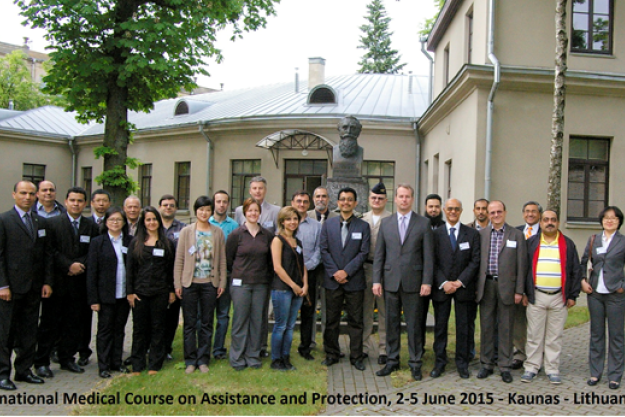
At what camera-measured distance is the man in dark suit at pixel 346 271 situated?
6176 mm

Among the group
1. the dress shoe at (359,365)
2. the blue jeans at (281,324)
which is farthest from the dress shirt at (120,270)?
the dress shoe at (359,365)

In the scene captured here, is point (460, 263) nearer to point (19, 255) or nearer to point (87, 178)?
point (19, 255)

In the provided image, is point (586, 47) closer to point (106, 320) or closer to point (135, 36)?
point (135, 36)

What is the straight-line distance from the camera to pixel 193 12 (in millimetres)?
11984

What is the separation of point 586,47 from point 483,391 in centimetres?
951

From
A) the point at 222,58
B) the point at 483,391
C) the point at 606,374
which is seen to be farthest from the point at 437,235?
the point at 222,58

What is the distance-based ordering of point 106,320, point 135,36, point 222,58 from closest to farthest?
point 106,320 → point 135,36 → point 222,58

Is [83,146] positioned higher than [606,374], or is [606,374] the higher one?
[83,146]

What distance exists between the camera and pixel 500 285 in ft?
19.3

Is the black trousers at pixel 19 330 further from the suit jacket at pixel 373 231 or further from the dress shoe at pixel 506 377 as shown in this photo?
the dress shoe at pixel 506 377

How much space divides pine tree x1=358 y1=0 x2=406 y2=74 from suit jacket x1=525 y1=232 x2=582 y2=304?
4248cm

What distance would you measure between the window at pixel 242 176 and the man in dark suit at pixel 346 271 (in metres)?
13.0

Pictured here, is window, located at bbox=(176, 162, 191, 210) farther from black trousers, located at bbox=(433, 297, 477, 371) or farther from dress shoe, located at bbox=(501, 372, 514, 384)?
dress shoe, located at bbox=(501, 372, 514, 384)

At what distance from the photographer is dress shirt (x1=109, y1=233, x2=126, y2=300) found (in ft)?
19.3
